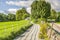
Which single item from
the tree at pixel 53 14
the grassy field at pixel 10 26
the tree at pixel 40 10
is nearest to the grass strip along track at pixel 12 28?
the grassy field at pixel 10 26

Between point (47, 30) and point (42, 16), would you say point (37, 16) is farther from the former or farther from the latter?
point (47, 30)

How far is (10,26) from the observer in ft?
16.5

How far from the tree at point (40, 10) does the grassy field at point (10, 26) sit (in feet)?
1.06

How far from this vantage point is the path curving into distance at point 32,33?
16.4 ft

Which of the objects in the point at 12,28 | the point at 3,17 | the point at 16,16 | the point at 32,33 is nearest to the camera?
the point at 3,17

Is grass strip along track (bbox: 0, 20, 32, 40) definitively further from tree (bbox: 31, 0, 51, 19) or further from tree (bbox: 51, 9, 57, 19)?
tree (bbox: 51, 9, 57, 19)

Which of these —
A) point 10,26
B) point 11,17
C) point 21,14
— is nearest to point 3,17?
point 11,17

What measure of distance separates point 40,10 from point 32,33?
71 cm

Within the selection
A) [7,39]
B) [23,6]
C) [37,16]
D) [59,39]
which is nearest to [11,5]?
[23,6]

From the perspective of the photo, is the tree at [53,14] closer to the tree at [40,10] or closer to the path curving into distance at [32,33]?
the tree at [40,10]

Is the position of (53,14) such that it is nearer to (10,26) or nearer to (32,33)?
(32,33)

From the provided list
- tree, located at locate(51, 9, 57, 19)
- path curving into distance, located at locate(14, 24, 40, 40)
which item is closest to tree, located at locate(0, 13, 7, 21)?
path curving into distance, located at locate(14, 24, 40, 40)

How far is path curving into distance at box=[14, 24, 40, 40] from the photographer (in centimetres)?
500

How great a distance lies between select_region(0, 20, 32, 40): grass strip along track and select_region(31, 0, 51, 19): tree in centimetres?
32
